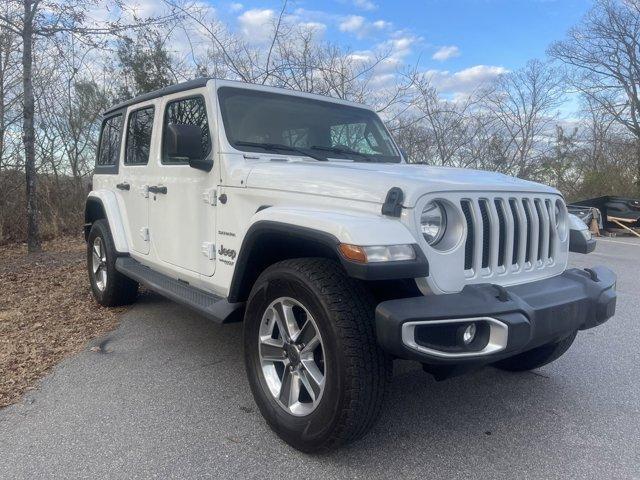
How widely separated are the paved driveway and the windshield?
5.26 feet

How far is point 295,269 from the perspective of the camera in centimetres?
247

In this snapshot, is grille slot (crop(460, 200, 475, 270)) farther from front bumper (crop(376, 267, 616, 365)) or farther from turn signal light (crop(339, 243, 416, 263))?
turn signal light (crop(339, 243, 416, 263))

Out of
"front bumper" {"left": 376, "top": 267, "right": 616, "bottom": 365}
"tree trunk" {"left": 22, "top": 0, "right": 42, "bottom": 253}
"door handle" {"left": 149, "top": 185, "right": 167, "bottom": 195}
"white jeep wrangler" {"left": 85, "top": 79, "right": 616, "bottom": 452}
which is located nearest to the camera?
"front bumper" {"left": 376, "top": 267, "right": 616, "bottom": 365}

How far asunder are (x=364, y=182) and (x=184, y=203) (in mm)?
1728

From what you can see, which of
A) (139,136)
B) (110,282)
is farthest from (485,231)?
(110,282)

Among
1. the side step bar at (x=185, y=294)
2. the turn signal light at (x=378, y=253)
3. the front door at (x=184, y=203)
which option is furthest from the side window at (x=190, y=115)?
the turn signal light at (x=378, y=253)

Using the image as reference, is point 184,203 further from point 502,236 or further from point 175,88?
point 502,236

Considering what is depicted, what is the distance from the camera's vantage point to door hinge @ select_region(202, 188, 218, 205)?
3.35 metres

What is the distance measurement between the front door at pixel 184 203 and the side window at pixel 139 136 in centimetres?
35

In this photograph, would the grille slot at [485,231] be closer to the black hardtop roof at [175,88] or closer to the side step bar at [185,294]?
the side step bar at [185,294]

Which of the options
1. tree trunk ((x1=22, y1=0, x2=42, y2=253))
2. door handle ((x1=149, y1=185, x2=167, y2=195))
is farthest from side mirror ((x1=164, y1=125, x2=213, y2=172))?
tree trunk ((x1=22, y1=0, x2=42, y2=253))

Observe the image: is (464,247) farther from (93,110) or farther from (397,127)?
(93,110)

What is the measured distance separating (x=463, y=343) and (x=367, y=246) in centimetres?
58

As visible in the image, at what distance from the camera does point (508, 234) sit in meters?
2.59
